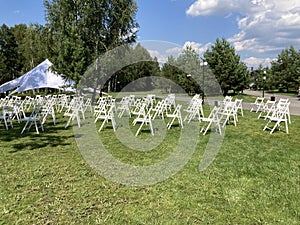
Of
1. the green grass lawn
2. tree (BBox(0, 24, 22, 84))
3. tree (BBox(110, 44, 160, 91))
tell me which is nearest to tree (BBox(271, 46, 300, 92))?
tree (BBox(110, 44, 160, 91))

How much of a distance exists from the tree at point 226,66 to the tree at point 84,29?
11.6 m

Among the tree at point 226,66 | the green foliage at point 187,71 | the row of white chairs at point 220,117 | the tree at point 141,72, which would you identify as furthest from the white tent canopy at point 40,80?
the tree at point 226,66

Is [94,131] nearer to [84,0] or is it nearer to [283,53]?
[84,0]

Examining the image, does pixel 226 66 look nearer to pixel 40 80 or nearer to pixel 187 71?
pixel 187 71

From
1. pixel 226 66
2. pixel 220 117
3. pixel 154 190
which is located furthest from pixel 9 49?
pixel 154 190

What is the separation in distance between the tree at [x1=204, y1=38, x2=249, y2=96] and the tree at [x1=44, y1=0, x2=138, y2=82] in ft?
38.1

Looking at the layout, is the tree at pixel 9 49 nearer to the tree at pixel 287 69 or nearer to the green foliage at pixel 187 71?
the green foliage at pixel 187 71

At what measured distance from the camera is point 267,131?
26.6 feet

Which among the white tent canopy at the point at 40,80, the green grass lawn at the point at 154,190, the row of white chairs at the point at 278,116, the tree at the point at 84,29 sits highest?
the tree at the point at 84,29

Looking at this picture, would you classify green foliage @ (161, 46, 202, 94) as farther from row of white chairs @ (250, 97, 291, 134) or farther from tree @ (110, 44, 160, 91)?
row of white chairs @ (250, 97, 291, 134)

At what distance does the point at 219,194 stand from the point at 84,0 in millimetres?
18431

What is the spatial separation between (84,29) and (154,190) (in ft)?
58.5

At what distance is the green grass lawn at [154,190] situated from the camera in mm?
2957

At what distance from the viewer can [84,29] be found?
62.6 ft
